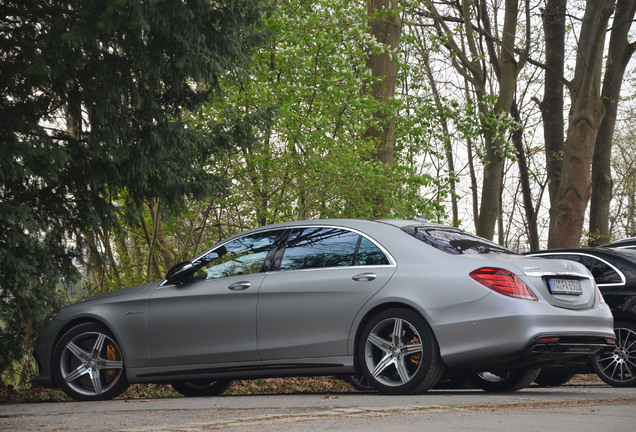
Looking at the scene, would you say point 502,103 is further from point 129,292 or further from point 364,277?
point 364,277

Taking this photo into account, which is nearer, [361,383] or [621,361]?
[361,383]

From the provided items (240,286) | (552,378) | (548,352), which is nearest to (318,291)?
(240,286)

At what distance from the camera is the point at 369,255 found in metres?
8.30

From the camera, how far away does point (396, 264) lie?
805 cm

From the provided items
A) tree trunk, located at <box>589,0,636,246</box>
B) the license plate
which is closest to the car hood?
the license plate

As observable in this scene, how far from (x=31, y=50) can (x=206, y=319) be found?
4261 millimetres

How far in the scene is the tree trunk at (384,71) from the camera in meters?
18.9

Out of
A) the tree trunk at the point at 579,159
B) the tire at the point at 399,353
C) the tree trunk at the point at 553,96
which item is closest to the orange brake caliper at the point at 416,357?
the tire at the point at 399,353

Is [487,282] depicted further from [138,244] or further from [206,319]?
[138,244]

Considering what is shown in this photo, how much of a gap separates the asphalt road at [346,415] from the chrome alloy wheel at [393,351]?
23 centimetres

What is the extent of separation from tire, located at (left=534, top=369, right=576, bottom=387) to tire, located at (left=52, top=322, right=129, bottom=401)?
192 inches

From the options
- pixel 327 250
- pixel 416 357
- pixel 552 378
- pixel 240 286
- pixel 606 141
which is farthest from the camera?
pixel 606 141

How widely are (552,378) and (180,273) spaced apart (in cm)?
485

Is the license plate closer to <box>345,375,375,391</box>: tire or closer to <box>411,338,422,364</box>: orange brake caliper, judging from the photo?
<box>411,338,422,364</box>: orange brake caliper
